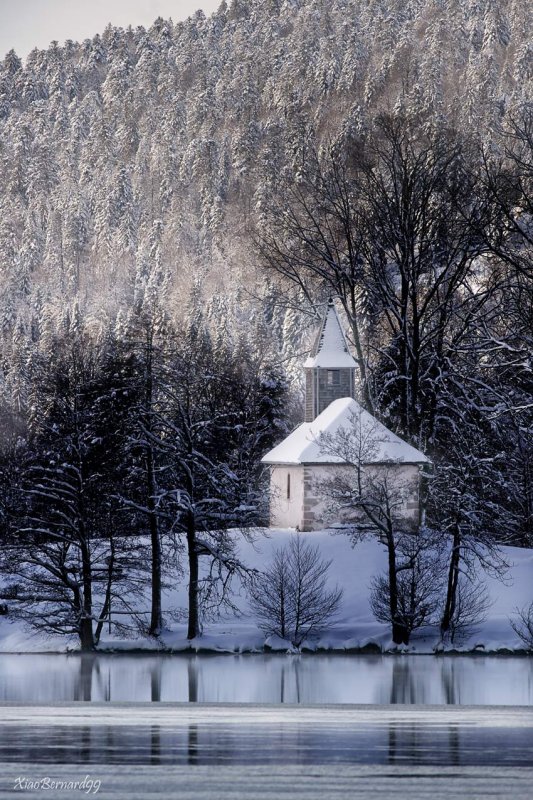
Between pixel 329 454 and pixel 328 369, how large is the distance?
7.42 metres

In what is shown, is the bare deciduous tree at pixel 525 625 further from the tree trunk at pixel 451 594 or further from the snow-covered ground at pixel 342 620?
the tree trunk at pixel 451 594

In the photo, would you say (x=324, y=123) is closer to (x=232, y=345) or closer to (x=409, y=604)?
(x=232, y=345)

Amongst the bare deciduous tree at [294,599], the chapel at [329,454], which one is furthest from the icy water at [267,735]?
the chapel at [329,454]

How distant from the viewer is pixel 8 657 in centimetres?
4722

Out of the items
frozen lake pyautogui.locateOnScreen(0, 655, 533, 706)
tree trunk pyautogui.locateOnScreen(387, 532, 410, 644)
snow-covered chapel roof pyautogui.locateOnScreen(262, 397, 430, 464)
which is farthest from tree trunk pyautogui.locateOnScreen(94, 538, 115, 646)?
snow-covered chapel roof pyautogui.locateOnScreen(262, 397, 430, 464)

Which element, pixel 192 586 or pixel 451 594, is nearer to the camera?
pixel 451 594

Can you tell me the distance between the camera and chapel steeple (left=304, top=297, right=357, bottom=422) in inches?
2493

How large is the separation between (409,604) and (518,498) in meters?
14.5

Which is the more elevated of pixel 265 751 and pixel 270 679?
pixel 265 751

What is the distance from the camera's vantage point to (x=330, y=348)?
2501 inches

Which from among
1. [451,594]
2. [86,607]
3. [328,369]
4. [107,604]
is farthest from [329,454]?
[86,607]

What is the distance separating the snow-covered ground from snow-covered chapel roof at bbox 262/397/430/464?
3.44 m

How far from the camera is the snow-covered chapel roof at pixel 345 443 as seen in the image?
5541 cm

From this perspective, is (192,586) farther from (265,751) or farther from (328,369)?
(265,751)
